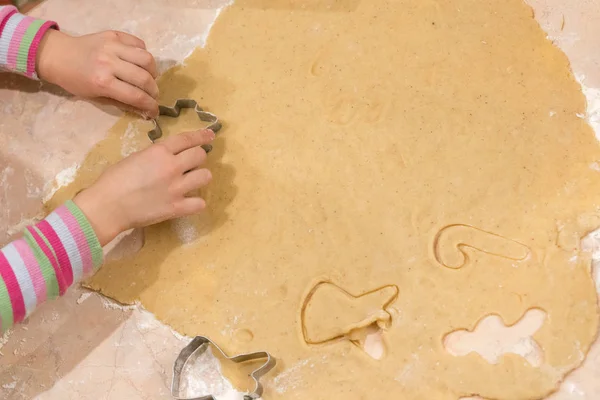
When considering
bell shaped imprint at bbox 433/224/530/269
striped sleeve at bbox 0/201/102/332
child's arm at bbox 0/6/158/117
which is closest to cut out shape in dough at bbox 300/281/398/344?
bell shaped imprint at bbox 433/224/530/269

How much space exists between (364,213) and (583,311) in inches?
15.6

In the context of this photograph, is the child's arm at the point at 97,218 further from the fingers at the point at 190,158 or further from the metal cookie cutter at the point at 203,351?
the metal cookie cutter at the point at 203,351

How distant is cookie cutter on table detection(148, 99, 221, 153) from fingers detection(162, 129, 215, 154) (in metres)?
0.05

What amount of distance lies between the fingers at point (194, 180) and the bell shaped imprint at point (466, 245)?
0.42 metres

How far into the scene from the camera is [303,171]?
1065 millimetres

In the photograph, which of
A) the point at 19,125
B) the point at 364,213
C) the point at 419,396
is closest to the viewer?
the point at 419,396

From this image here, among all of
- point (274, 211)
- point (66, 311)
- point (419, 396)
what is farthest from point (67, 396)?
point (419, 396)

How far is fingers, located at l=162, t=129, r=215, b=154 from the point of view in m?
1.00

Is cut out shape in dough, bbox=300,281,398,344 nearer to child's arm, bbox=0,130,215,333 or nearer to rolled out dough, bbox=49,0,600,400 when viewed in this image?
rolled out dough, bbox=49,0,600,400

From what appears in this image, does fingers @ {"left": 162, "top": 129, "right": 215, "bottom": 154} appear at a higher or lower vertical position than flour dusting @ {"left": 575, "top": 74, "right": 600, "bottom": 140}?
lower

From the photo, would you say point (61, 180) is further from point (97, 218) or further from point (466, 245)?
point (466, 245)

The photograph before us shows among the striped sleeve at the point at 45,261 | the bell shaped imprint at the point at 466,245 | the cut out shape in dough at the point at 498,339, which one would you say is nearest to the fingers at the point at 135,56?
the striped sleeve at the point at 45,261

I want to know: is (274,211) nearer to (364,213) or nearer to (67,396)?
(364,213)

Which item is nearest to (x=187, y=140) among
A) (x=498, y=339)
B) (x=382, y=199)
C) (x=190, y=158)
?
(x=190, y=158)
